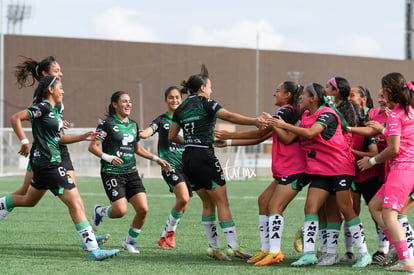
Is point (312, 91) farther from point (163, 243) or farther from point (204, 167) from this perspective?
point (163, 243)

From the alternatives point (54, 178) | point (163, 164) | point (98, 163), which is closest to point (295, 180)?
point (163, 164)

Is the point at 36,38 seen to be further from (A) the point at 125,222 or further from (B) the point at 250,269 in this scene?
(B) the point at 250,269

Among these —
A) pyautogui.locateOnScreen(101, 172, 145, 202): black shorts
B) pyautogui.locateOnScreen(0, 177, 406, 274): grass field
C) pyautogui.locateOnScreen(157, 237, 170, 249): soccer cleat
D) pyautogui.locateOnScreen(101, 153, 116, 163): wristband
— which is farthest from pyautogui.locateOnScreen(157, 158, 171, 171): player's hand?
pyautogui.locateOnScreen(0, 177, 406, 274): grass field

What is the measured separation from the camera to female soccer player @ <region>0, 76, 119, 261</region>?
7.29 meters

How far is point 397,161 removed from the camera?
682cm

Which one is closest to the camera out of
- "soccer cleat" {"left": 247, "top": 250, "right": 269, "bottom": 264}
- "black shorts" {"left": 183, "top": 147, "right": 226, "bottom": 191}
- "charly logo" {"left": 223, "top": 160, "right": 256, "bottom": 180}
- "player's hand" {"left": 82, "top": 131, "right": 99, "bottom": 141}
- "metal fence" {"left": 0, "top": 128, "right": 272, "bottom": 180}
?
"soccer cleat" {"left": 247, "top": 250, "right": 269, "bottom": 264}

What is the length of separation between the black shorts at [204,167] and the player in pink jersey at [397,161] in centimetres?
168

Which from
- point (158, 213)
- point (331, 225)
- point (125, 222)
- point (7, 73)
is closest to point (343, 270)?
point (331, 225)

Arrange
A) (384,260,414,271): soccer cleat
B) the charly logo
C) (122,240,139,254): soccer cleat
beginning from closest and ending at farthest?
(384,260,414,271): soccer cleat → (122,240,139,254): soccer cleat → the charly logo

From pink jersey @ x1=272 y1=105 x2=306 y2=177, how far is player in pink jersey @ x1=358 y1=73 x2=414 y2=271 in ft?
2.50

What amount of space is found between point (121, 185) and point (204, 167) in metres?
1.43

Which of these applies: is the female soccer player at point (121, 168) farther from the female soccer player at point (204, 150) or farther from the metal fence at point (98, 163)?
the metal fence at point (98, 163)

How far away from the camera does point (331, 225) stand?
7461 millimetres

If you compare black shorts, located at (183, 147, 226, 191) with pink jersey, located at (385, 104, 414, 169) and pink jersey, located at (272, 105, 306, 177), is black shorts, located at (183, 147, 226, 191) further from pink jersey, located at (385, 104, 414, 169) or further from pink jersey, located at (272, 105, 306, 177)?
pink jersey, located at (385, 104, 414, 169)
